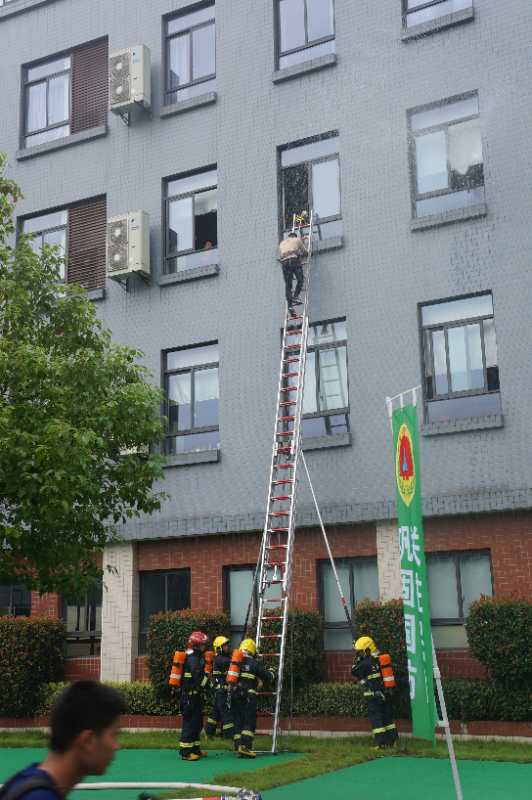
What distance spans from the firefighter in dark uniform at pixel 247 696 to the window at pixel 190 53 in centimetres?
1218

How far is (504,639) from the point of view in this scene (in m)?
14.8

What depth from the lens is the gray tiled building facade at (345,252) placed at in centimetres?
1681

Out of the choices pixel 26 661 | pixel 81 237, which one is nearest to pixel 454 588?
pixel 26 661

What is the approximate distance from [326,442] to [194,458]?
2.89m

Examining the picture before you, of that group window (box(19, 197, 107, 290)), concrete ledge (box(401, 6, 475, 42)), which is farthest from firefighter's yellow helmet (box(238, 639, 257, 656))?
concrete ledge (box(401, 6, 475, 42))

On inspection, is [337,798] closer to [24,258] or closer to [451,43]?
[24,258]

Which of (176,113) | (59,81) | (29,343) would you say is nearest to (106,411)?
(29,343)

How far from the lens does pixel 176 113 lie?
832 inches

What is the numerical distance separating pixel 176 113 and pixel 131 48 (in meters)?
1.71

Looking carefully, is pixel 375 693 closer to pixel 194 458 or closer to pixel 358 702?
pixel 358 702

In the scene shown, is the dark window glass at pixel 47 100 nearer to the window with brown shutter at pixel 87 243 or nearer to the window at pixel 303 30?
the window with brown shutter at pixel 87 243

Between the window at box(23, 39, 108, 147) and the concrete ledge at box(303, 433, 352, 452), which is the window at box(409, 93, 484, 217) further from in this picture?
the window at box(23, 39, 108, 147)

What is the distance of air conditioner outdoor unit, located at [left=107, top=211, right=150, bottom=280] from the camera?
2027 centimetres

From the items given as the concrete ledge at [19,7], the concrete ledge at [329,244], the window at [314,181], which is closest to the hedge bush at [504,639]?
the concrete ledge at [329,244]
